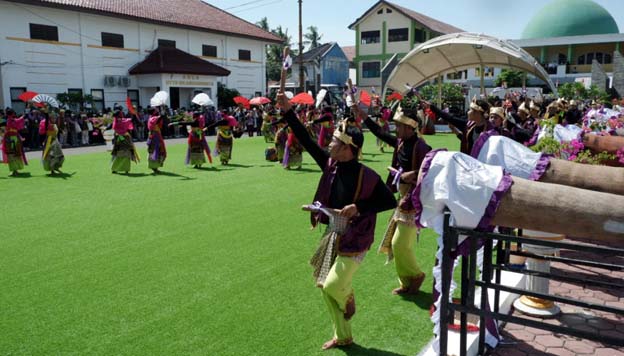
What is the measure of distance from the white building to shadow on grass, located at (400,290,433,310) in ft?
77.8

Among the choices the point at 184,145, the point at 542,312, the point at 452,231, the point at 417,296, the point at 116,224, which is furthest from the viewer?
the point at 184,145

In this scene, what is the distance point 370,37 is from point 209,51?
19900mm

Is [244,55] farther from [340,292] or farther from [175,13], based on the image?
[340,292]

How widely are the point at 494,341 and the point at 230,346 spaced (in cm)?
209

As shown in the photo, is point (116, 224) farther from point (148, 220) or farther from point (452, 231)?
point (452, 231)

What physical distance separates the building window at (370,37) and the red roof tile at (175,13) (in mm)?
13766

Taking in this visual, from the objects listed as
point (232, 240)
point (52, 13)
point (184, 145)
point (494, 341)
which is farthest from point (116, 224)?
point (52, 13)

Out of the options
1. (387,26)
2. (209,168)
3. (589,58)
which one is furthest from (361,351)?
(387,26)

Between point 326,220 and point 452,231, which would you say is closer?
point 452,231

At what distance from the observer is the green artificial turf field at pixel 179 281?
426 centimetres

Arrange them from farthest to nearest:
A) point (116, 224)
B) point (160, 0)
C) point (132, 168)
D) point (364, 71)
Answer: point (364, 71), point (160, 0), point (132, 168), point (116, 224)

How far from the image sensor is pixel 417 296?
5.19 m

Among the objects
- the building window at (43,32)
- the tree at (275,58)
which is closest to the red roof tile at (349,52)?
the tree at (275,58)

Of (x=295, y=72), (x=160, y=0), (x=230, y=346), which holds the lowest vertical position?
(x=230, y=346)
